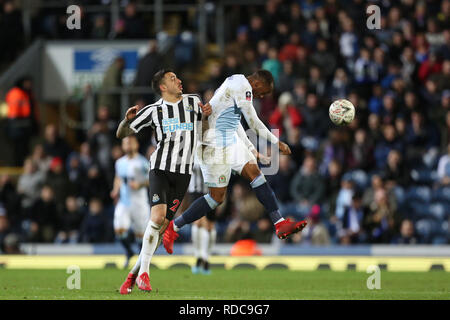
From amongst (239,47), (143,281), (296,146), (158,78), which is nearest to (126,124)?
(158,78)

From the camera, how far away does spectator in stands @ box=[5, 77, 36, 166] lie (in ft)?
71.0

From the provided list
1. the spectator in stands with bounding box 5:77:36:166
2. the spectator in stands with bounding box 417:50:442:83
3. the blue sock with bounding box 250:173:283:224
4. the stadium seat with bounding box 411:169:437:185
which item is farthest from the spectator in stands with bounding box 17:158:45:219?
the blue sock with bounding box 250:173:283:224

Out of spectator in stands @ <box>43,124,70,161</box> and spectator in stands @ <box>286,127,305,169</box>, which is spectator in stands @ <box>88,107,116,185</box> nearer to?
spectator in stands @ <box>43,124,70,161</box>

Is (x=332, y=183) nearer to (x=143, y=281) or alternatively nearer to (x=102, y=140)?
(x=102, y=140)

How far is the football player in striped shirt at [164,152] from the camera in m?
10.9

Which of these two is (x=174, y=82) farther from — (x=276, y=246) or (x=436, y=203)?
(x=436, y=203)

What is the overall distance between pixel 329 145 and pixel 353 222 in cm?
177

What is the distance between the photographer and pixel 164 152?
11023 mm

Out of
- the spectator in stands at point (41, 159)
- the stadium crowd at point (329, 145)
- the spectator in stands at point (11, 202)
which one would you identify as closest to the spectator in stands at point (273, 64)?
the stadium crowd at point (329, 145)

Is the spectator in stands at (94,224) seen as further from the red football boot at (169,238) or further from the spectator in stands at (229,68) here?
the red football boot at (169,238)

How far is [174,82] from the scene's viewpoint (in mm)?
11156

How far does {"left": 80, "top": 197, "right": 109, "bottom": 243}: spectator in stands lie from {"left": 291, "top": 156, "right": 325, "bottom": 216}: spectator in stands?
3.84 m

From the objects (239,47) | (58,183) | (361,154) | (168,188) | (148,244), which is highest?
(239,47)
